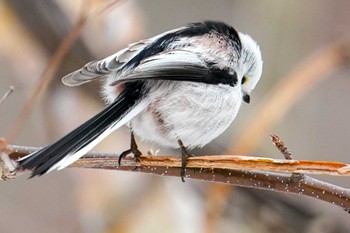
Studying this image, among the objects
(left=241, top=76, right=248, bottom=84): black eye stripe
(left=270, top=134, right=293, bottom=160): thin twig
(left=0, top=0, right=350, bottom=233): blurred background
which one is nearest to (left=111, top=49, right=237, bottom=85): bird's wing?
(left=241, top=76, right=248, bottom=84): black eye stripe

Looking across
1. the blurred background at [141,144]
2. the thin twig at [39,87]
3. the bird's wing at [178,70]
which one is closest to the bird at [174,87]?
the bird's wing at [178,70]

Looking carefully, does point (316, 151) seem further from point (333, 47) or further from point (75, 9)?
point (75, 9)

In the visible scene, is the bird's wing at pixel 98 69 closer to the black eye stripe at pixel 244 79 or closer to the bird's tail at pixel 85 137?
the bird's tail at pixel 85 137

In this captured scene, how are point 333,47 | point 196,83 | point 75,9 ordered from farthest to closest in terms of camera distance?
point 75,9
point 333,47
point 196,83

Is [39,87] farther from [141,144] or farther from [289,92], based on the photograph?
[141,144]

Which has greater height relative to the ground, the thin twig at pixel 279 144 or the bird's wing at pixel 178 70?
the bird's wing at pixel 178 70

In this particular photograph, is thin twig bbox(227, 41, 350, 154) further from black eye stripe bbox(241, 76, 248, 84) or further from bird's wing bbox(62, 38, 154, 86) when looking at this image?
bird's wing bbox(62, 38, 154, 86)

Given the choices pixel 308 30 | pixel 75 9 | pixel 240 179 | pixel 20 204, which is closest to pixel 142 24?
A: pixel 75 9
